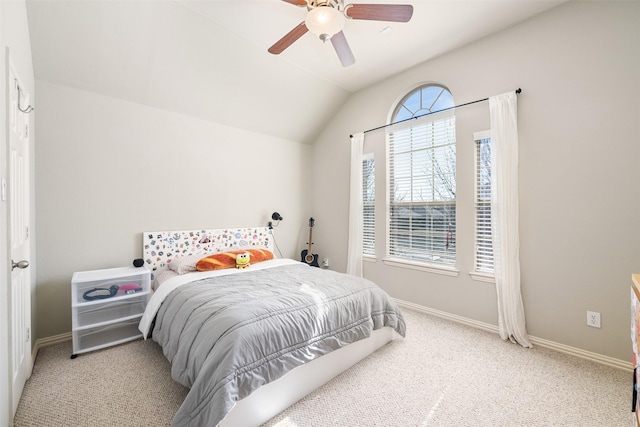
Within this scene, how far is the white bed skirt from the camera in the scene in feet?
4.79

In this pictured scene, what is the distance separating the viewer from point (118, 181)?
2.84 meters

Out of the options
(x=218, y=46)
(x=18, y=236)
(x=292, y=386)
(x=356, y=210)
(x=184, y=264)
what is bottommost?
(x=292, y=386)

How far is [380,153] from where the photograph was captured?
372 cm

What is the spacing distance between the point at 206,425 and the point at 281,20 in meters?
3.09

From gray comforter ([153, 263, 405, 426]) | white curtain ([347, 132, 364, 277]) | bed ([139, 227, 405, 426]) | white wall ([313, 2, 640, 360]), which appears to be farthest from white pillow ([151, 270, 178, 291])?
white wall ([313, 2, 640, 360])

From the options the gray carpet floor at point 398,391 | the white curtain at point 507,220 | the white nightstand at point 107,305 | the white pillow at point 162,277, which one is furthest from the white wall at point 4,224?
the white curtain at point 507,220

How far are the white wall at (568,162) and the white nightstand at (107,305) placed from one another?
3.23 meters

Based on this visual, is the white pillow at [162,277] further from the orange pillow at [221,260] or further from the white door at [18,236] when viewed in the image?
the white door at [18,236]

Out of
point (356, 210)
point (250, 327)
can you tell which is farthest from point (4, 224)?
point (356, 210)

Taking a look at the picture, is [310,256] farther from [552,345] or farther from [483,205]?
[552,345]

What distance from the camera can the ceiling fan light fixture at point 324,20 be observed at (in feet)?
5.70

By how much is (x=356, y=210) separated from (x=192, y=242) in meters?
2.20

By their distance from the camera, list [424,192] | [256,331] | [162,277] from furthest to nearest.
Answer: [424,192] < [162,277] < [256,331]

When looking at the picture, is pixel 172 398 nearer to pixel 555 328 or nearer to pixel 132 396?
pixel 132 396
